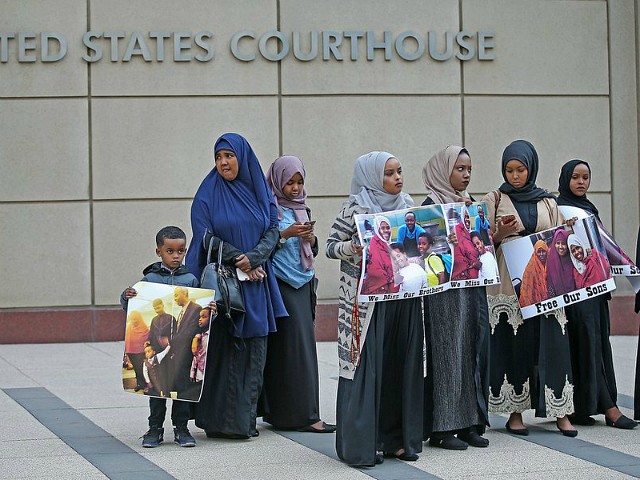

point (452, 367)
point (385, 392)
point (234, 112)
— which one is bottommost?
point (385, 392)

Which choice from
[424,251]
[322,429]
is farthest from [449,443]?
[424,251]

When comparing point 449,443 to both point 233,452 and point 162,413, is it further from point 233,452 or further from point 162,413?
point 162,413

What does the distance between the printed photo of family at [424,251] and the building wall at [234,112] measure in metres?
5.68

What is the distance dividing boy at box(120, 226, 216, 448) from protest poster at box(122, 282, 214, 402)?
0.41 feet

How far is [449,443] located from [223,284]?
165 centimetres

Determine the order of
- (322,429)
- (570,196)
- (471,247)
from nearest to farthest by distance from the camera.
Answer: (471,247), (322,429), (570,196)

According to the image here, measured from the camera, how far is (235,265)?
6.96 metres

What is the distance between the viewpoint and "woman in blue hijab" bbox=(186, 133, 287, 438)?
697 cm

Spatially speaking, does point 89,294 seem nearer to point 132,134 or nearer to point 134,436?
point 132,134

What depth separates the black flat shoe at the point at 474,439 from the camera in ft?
21.7

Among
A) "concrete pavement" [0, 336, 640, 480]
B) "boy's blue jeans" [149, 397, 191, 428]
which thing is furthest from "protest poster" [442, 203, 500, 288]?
"boy's blue jeans" [149, 397, 191, 428]

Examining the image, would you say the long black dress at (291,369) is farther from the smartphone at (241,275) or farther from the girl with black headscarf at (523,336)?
the girl with black headscarf at (523,336)

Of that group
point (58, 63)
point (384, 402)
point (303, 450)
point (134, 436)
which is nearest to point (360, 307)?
point (384, 402)

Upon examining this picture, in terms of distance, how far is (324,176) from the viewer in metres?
12.2
